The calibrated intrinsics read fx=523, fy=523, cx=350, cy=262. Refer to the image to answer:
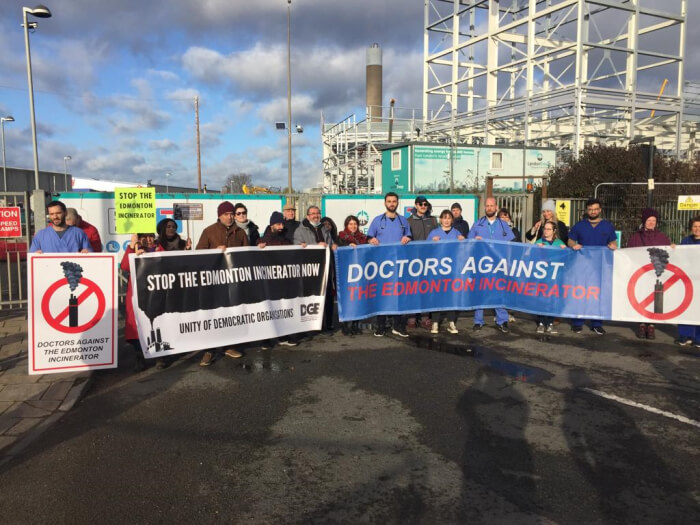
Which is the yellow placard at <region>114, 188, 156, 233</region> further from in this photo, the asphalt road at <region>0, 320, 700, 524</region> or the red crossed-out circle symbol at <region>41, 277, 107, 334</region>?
the asphalt road at <region>0, 320, 700, 524</region>

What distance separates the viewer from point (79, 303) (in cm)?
A: 604

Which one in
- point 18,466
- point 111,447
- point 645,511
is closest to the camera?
point 645,511

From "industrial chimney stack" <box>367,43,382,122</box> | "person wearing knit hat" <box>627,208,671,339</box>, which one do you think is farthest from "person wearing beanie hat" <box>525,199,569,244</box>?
"industrial chimney stack" <box>367,43,382,122</box>

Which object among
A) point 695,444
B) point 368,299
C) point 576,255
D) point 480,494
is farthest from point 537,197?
point 480,494

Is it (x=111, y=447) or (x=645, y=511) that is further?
(x=111, y=447)

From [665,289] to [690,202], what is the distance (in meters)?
6.05

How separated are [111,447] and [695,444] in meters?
4.81

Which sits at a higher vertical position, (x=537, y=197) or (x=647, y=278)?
(x=537, y=197)

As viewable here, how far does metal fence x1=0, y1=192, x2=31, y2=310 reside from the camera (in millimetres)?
8812

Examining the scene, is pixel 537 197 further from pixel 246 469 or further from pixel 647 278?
pixel 246 469

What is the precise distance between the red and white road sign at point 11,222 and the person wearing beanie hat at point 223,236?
370 cm

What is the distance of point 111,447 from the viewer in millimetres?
4328

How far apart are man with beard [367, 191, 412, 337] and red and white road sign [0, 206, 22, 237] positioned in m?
5.72

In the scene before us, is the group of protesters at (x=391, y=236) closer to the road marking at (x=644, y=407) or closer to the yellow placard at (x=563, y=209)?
the road marking at (x=644, y=407)
